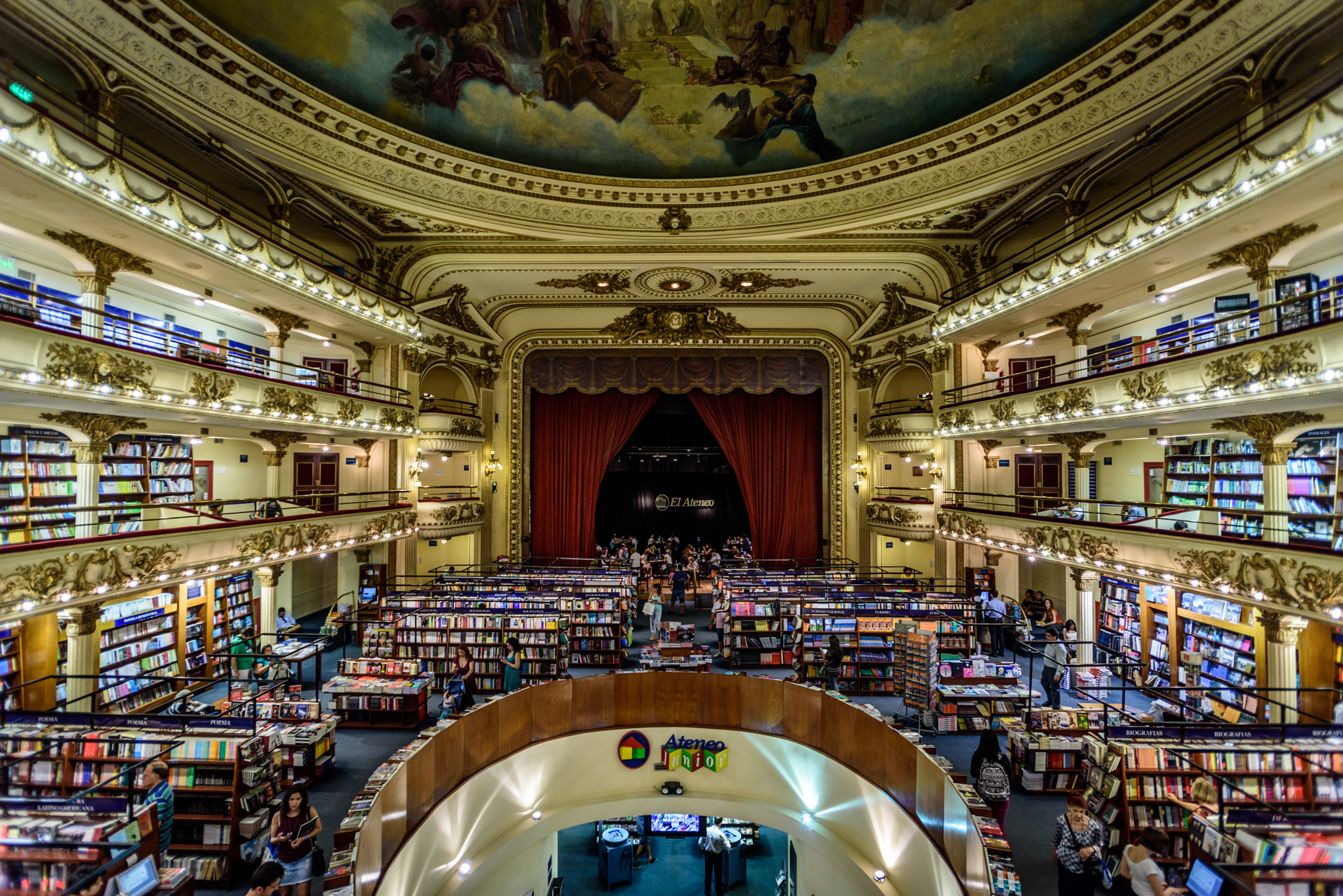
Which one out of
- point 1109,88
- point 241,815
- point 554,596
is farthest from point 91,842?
point 1109,88

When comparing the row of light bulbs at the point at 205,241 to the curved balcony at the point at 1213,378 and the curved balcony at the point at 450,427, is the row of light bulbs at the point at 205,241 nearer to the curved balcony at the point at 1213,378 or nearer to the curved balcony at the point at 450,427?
the curved balcony at the point at 450,427

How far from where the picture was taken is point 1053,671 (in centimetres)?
904

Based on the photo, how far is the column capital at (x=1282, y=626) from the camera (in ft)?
23.2

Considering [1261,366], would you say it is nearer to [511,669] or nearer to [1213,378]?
→ [1213,378]

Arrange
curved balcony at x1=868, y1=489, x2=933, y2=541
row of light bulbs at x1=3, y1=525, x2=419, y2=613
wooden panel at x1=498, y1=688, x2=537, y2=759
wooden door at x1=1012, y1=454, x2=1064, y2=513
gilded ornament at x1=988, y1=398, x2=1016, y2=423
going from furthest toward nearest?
curved balcony at x1=868, y1=489, x2=933, y2=541 → wooden door at x1=1012, y1=454, x2=1064, y2=513 → gilded ornament at x1=988, y1=398, x2=1016, y2=423 → wooden panel at x1=498, y1=688, x2=537, y2=759 → row of light bulbs at x1=3, y1=525, x2=419, y2=613

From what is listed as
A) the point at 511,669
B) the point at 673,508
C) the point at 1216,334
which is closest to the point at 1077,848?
the point at 511,669

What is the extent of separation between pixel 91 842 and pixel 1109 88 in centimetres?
1474

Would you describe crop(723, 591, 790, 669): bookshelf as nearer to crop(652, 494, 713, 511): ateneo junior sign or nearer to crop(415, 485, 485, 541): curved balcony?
crop(415, 485, 485, 541): curved balcony

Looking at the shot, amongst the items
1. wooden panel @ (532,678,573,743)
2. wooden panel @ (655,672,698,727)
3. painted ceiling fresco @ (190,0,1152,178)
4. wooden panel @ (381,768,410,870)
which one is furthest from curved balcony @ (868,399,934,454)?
wooden panel @ (381,768,410,870)

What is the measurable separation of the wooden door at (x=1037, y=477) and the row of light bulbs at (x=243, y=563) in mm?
13851

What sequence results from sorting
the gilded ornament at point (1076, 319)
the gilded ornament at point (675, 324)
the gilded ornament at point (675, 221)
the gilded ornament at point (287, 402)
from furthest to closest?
the gilded ornament at point (675, 324) < the gilded ornament at point (675, 221) < the gilded ornament at point (1076, 319) < the gilded ornament at point (287, 402)

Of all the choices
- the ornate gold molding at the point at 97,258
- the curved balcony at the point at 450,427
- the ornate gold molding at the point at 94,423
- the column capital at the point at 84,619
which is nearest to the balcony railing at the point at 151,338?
the ornate gold molding at the point at 97,258

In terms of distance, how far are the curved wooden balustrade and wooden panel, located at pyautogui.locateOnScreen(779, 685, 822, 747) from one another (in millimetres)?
12

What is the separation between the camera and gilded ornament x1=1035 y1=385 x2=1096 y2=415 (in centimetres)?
916
